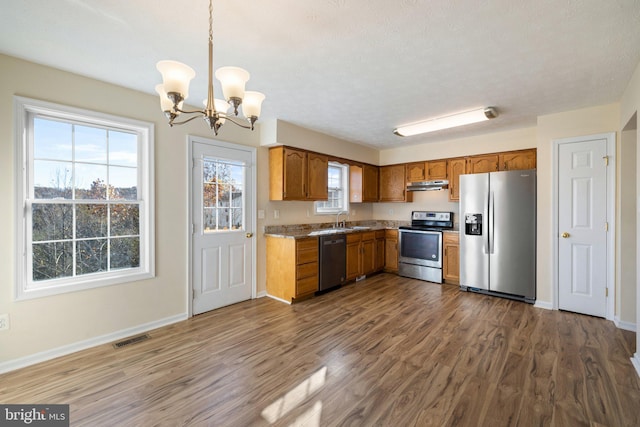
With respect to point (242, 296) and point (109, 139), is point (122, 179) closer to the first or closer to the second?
point (109, 139)

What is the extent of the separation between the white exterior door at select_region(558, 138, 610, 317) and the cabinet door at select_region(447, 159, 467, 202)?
1.39m

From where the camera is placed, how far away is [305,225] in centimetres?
474

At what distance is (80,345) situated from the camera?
2.54m

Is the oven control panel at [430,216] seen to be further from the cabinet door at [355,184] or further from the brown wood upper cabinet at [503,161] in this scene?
the cabinet door at [355,184]

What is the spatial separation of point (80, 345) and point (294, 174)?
117 inches

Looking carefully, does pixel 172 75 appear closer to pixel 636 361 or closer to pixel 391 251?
pixel 636 361

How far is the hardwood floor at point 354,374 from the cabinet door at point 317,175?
1910 millimetres

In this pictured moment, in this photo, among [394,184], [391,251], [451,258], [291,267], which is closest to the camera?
[291,267]

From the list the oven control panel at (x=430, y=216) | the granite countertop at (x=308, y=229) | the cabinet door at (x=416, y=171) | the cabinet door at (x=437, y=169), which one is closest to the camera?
the granite countertop at (x=308, y=229)

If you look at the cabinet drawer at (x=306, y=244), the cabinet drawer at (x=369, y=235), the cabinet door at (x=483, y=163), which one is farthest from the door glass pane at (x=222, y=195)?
the cabinet door at (x=483, y=163)

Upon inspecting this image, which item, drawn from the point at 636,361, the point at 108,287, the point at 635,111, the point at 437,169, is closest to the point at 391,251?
the point at 437,169

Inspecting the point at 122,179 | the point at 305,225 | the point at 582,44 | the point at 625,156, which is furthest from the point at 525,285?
the point at 122,179

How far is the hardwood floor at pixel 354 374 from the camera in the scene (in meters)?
1.77

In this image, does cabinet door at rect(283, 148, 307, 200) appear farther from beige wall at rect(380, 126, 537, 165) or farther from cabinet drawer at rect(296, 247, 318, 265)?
beige wall at rect(380, 126, 537, 165)
